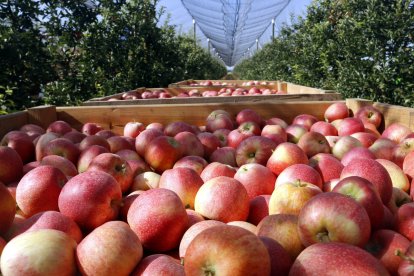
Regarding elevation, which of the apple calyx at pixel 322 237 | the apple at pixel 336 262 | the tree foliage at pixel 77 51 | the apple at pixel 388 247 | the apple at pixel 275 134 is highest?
the tree foliage at pixel 77 51

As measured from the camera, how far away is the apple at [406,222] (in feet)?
4.40

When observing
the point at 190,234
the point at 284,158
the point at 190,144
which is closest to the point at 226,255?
the point at 190,234

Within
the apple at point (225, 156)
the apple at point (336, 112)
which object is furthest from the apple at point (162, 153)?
the apple at point (336, 112)

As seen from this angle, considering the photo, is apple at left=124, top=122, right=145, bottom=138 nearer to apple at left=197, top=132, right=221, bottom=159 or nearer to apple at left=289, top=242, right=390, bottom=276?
apple at left=197, top=132, right=221, bottom=159

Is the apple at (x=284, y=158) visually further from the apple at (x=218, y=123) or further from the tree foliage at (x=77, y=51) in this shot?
the tree foliage at (x=77, y=51)

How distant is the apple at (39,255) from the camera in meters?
1.09

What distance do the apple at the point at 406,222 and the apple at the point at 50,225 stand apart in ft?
3.95

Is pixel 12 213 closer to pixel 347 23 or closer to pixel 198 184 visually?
pixel 198 184

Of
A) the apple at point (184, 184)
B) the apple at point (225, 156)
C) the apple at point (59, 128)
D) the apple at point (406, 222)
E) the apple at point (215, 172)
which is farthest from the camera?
the apple at point (59, 128)

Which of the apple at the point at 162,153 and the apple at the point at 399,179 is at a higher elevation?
the apple at the point at 162,153

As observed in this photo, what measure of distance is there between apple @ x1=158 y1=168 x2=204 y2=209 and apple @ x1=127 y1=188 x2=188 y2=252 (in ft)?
0.99

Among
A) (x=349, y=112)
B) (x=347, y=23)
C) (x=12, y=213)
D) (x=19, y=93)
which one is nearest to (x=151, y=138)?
(x=12, y=213)

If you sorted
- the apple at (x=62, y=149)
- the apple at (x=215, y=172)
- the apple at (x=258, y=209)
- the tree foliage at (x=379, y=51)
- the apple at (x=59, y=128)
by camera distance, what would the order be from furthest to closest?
the tree foliage at (x=379, y=51), the apple at (x=59, y=128), the apple at (x=62, y=149), the apple at (x=215, y=172), the apple at (x=258, y=209)

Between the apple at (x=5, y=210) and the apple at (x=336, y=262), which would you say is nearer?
the apple at (x=336, y=262)
